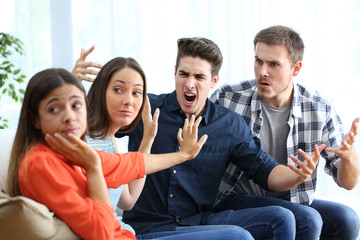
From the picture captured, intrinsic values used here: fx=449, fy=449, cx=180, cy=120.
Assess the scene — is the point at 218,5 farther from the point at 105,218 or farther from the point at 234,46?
the point at 105,218

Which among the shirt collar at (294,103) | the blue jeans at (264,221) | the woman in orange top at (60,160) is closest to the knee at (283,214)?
the blue jeans at (264,221)

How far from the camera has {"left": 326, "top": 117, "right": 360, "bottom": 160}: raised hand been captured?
196 centimetres

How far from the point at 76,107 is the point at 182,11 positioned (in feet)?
7.27

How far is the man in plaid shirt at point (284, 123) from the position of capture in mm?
2252

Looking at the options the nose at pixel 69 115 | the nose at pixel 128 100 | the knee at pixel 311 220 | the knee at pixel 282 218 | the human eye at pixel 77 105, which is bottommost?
the knee at pixel 311 220

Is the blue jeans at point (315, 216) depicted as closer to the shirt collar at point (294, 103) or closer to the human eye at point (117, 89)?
the shirt collar at point (294, 103)

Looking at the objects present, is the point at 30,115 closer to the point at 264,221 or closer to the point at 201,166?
the point at 201,166

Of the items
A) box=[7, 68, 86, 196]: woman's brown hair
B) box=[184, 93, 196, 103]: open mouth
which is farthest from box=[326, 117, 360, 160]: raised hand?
box=[7, 68, 86, 196]: woman's brown hair

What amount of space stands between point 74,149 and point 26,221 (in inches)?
8.8

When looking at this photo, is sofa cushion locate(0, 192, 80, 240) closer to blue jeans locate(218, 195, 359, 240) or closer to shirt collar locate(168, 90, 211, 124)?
shirt collar locate(168, 90, 211, 124)

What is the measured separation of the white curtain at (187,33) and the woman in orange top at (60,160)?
2093 mm

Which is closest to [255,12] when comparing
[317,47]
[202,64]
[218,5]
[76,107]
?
[218,5]

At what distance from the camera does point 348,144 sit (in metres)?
1.98

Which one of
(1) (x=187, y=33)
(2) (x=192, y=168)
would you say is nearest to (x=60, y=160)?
(2) (x=192, y=168)
